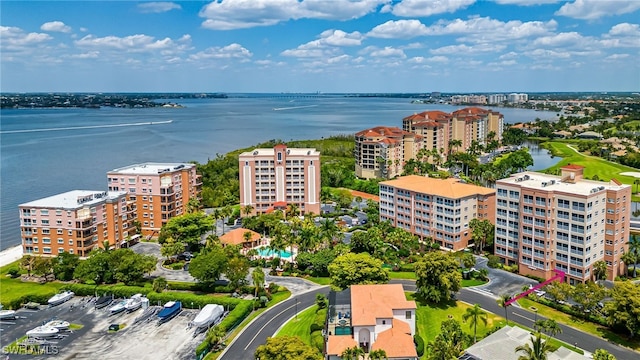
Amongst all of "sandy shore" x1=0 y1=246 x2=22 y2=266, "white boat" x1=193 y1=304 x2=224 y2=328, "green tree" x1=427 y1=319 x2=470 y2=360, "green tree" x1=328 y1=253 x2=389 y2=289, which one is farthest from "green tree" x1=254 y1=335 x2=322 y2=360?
"sandy shore" x1=0 y1=246 x2=22 y2=266

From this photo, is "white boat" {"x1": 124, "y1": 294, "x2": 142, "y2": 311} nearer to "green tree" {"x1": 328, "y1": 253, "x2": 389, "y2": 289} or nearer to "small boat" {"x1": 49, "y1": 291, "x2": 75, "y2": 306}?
"small boat" {"x1": 49, "y1": 291, "x2": 75, "y2": 306}

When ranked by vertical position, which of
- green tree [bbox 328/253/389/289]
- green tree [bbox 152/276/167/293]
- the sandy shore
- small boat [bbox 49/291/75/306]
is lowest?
small boat [bbox 49/291/75/306]

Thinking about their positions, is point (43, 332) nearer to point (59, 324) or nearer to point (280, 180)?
point (59, 324)

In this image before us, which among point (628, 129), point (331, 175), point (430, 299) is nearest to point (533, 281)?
point (430, 299)

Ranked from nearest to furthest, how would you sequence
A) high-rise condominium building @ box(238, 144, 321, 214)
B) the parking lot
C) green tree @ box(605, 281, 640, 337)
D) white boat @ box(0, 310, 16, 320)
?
1. green tree @ box(605, 281, 640, 337)
2. the parking lot
3. white boat @ box(0, 310, 16, 320)
4. high-rise condominium building @ box(238, 144, 321, 214)

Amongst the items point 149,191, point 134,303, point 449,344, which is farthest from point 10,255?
point 449,344

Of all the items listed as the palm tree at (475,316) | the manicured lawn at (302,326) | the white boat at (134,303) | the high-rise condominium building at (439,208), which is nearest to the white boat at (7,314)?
the white boat at (134,303)

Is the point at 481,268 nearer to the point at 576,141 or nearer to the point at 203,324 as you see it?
the point at 203,324
